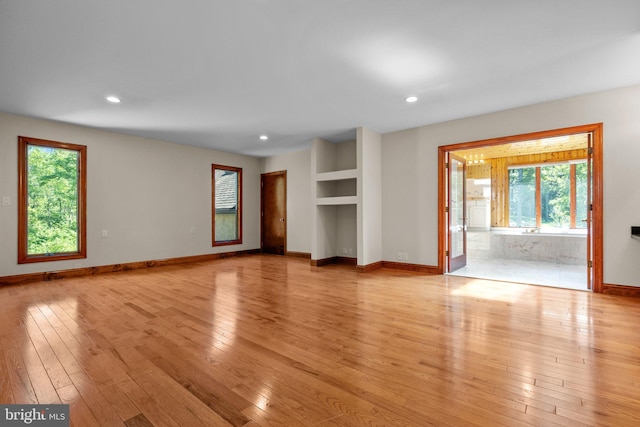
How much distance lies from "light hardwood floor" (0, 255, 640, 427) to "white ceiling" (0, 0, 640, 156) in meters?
2.47

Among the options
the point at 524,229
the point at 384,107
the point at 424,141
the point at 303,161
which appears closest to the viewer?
the point at 384,107

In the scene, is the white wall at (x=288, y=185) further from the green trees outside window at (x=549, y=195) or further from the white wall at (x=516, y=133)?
the green trees outside window at (x=549, y=195)

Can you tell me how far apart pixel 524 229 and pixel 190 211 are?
8068 mm

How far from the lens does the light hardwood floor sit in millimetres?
1523

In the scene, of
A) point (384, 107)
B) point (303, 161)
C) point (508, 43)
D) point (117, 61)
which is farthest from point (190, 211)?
point (508, 43)

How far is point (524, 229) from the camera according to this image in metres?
7.70

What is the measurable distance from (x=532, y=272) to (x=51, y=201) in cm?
805

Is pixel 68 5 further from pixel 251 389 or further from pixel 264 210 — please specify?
pixel 264 210

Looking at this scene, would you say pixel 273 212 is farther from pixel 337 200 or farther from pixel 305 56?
pixel 305 56

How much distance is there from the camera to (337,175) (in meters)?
5.64

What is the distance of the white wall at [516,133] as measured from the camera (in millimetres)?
3621

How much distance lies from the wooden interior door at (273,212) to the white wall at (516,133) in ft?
9.08

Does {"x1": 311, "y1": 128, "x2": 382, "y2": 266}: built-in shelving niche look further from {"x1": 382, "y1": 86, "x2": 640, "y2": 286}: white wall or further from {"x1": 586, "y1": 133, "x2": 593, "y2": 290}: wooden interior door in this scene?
{"x1": 586, "y1": 133, "x2": 593, "y2": 290}: wooden interior door

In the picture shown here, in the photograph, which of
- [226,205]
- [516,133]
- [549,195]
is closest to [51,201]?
[226,205]
